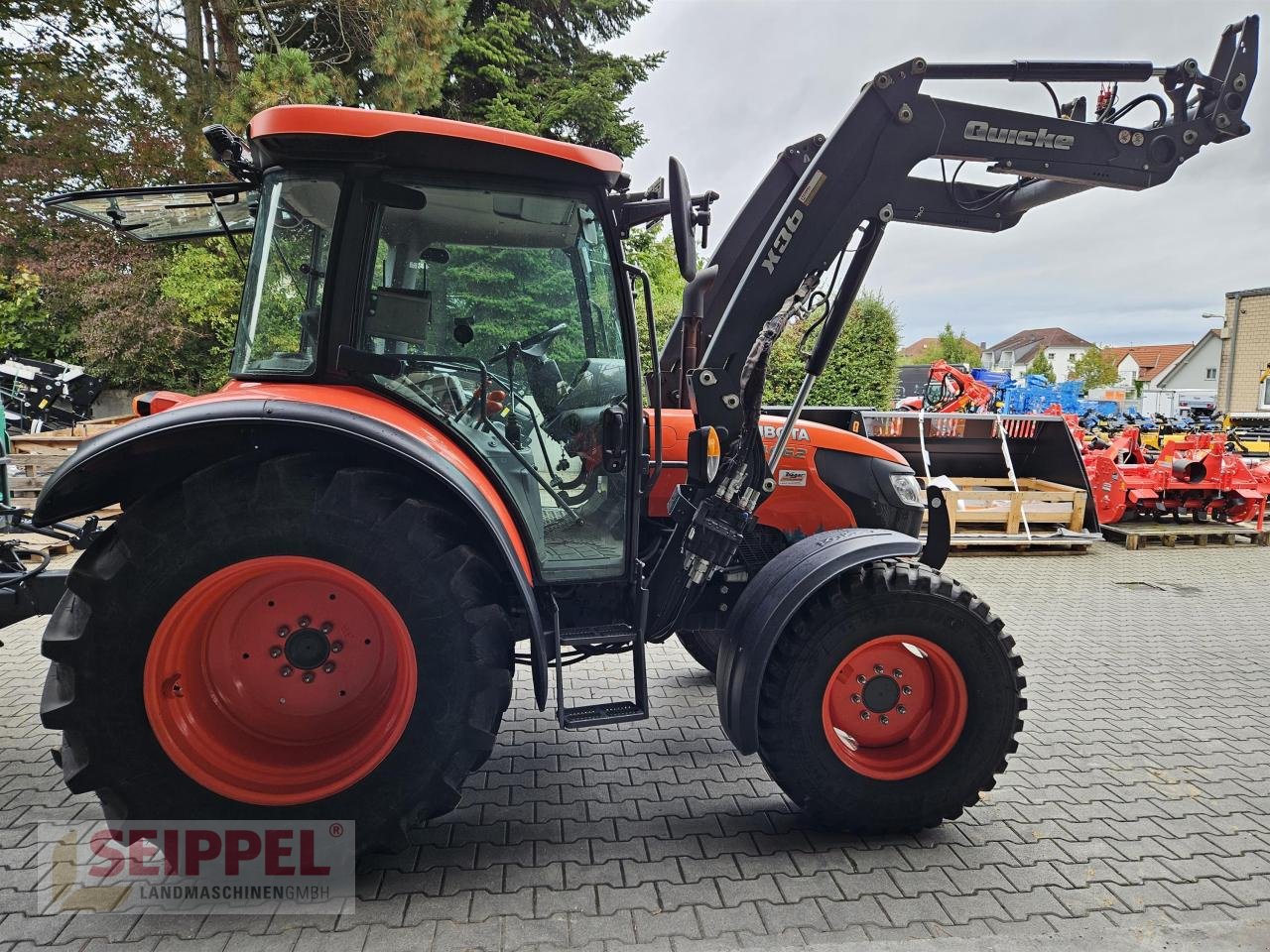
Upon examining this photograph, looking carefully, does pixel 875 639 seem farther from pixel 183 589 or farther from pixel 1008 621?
pixel 1008 621

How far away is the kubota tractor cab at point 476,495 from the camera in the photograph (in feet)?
7.83

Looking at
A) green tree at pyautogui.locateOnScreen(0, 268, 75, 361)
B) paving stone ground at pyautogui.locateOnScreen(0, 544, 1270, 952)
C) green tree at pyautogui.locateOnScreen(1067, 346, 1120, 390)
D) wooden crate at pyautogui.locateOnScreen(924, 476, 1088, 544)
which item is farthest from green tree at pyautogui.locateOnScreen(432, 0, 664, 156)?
green tree at pyautogui.locateOnScreen(1067, 346, 1120, 390)

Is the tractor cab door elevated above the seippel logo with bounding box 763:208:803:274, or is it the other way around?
the seippel logo with bounding box 763:208:803:274

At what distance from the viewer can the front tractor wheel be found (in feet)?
9.26

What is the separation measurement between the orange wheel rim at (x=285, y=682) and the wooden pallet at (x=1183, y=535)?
28.8 ft

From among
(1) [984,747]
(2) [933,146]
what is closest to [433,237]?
(2) [933,146]

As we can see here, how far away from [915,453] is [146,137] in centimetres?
1055

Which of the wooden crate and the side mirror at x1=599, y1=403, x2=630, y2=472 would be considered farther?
the wooden crate

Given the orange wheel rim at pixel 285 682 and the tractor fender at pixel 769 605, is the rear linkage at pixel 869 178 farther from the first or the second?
the orange wheel rim at pixel 285 682

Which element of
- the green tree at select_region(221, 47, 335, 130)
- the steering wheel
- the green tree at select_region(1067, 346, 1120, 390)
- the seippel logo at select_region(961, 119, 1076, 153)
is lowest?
the steering wheel

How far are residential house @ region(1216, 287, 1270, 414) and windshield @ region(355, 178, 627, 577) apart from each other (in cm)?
3470

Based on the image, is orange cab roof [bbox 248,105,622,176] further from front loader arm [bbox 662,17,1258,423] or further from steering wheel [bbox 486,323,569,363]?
front loader arm [bbox 662,17,1258,423]

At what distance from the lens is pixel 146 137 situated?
1035 centimetres

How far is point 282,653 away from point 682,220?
194 centimetres
